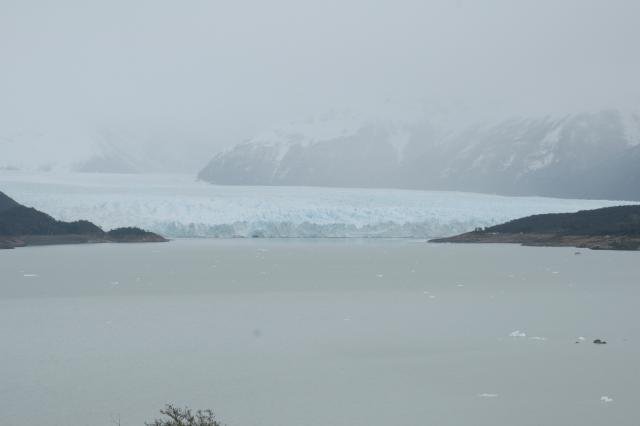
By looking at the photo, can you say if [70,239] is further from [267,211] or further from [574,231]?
[574,231]

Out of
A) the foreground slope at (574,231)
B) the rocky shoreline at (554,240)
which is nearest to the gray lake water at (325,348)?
the rocky shoreline at (554,240)

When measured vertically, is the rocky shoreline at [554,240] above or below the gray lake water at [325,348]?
above

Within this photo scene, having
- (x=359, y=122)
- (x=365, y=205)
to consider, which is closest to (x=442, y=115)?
(x=359, y=122)

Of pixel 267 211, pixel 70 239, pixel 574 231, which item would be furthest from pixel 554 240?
pixel 70 239

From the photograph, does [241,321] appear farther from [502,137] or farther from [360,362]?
[502,137]

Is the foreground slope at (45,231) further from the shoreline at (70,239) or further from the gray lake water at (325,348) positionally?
the gray lake water at (325,348)

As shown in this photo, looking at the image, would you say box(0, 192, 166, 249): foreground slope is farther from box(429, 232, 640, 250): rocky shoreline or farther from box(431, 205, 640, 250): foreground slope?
box(431, 205, 640, 250): foreground slope
